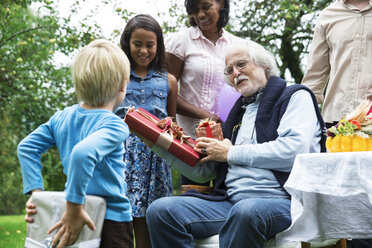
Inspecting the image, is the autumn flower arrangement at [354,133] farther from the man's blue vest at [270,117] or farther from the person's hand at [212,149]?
the person's hand at [212,149]

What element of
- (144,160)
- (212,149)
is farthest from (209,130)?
(144,160)

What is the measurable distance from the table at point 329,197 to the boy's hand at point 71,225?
0.99 metres

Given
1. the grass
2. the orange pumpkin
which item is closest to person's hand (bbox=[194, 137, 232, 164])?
the orange pumpkin

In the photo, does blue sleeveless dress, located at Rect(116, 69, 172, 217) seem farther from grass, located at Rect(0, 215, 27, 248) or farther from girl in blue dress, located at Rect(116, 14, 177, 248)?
grass, located at Rect(0, 215, 27, 248)

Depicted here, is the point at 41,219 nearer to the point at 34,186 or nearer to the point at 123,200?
the point at 34,186

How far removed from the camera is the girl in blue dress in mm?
3174

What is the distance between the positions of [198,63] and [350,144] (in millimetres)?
1390

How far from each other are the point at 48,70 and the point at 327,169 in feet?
18.3

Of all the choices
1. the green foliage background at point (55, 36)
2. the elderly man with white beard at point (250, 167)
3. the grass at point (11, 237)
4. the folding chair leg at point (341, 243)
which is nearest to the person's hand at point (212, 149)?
the elderly man with white beard at point (250, 167)

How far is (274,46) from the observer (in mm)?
8102

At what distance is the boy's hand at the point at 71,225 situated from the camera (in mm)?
1812

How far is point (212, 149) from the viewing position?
289 cm

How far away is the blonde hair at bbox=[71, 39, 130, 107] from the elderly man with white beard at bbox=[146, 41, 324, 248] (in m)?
0.94

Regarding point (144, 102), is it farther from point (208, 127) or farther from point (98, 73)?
point (98, 73)
